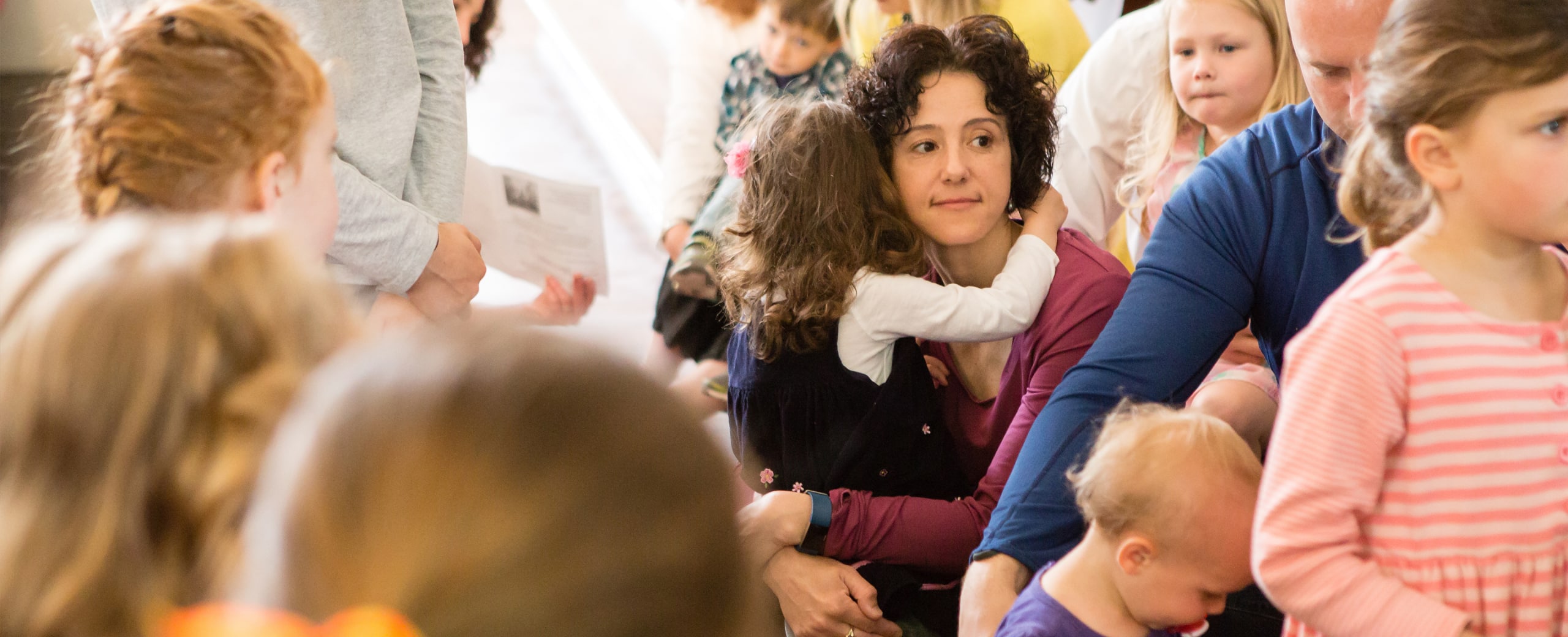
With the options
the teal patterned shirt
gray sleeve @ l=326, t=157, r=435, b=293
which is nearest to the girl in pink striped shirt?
gray sleeve @ l=326, t=157, r=435, b=293

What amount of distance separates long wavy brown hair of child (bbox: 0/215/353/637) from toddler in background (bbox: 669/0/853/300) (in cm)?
204

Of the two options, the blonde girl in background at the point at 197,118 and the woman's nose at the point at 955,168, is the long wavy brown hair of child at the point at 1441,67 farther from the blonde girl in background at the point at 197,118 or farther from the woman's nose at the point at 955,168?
the blonde girl in background at the point at 197,118

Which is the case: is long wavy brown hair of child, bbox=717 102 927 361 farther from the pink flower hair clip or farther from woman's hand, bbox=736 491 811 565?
woman's hand, bbox=736 491 811 565

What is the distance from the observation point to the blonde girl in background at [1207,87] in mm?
2180

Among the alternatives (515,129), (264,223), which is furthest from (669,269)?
(515,129)

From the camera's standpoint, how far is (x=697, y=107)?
3262mm

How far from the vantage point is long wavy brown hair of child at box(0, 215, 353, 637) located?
762 millimetres

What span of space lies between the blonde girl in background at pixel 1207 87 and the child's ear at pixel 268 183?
145cm

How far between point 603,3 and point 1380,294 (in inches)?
216

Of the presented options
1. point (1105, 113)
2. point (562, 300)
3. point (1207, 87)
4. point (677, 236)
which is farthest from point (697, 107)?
point (1207, 87)

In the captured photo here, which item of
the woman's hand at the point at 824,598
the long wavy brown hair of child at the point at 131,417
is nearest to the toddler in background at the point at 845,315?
the woman's hand at the point at 824,598

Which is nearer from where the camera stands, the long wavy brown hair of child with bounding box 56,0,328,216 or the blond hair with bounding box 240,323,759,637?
the blond hair with bounding box 240,323,759,637

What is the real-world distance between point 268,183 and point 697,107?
6.48 ft

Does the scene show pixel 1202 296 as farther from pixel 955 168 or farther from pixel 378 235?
pixel 378 235
